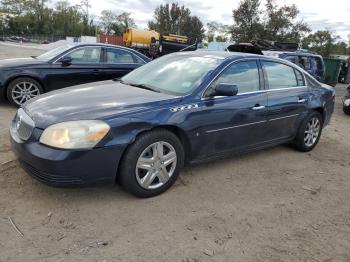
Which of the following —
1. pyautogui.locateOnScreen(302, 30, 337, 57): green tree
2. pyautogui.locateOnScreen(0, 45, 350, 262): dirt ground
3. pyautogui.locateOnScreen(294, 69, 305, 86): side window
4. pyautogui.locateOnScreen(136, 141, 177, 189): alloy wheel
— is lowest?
pyautogui.locateOnScreen(0, 45, 350, 262): dirt ground

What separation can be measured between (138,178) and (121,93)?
985 mm

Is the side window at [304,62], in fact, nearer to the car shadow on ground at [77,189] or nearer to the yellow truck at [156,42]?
the yellow truck at [156,42]

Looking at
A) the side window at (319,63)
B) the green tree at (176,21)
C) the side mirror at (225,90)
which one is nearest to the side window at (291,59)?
the side window at (319,63)

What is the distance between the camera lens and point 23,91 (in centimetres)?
715

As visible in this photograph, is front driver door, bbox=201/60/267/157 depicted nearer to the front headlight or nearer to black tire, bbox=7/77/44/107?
the front headlight

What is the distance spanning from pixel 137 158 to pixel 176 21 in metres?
65.8

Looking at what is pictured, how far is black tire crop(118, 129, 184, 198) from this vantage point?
3441 millimetres

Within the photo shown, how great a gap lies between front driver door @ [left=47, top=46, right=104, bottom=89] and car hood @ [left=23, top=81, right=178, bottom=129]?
134 inches

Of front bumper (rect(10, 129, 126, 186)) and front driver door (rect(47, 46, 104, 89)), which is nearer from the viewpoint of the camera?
front bumper (rect(10, 129, 126, 186))

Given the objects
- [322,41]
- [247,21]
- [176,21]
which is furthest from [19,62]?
[176,21]

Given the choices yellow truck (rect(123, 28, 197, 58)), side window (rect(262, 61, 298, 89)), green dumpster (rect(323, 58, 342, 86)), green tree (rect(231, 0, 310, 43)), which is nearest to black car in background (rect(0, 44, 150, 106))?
side window (rect(262, 61, 298, 89))

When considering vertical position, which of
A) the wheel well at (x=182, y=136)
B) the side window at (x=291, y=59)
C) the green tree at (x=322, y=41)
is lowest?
the wheel well at (x=182, y=136)

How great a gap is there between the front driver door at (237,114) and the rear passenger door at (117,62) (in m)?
4.02

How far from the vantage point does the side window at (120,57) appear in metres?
7.99
